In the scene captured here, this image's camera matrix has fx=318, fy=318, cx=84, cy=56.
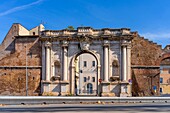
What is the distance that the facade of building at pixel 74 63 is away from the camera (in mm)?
43625

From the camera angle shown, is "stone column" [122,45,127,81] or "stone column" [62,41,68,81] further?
"stone column" [62,41,68,81]

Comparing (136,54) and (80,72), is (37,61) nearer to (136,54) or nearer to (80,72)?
(136,54)

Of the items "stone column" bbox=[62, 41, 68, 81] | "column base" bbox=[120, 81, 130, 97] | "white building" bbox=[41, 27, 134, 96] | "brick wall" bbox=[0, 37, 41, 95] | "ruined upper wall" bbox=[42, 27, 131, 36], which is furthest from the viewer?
"brick wall" bbox=[0, 37, 41, 95]

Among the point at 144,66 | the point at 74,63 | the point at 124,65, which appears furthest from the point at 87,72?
the point at 124,65

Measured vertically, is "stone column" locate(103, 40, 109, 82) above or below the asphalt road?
above

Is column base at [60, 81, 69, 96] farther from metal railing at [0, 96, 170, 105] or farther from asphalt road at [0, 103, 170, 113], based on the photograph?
asphalt road at [0, 103, 170, 113]

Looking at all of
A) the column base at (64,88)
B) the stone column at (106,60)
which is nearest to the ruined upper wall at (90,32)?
the stone column at (106,60)

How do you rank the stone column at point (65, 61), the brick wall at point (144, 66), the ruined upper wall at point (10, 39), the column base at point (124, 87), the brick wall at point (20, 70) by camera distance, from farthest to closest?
the ruined upper wall at point (10, 39)
the brick wall at point (20, 70)
the brick wall at point (144, 66)
the stone column at point (65, 61)
the column base at point (124, 87)

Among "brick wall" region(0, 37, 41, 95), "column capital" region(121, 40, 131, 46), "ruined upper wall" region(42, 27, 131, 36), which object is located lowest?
"brick wall" region(0, 37, 41, 95)

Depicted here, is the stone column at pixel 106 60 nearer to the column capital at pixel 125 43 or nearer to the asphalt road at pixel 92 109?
the column capital at pixel 125 43

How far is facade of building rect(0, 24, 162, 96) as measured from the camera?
43625 millimetres

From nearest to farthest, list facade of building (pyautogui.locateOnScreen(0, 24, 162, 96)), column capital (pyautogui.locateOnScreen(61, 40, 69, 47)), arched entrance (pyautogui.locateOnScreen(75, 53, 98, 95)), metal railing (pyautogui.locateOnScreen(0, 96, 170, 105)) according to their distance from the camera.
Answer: metal railing (pyautogui.locateOnScreen(0, 96, 170, 105)) < facade of building (pyautogui.locateOnScreen(0, 24, 162, 96)) < column capital (pyautogui.locateOnScreen(61, 40, 69, 47)) < arched entrance (pyautogui.locateOnScreen(75, 53, 98, 95))

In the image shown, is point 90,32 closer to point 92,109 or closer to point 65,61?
point 65,61

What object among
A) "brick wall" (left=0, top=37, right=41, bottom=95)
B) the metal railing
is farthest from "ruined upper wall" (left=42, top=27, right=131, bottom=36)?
the metal railing
